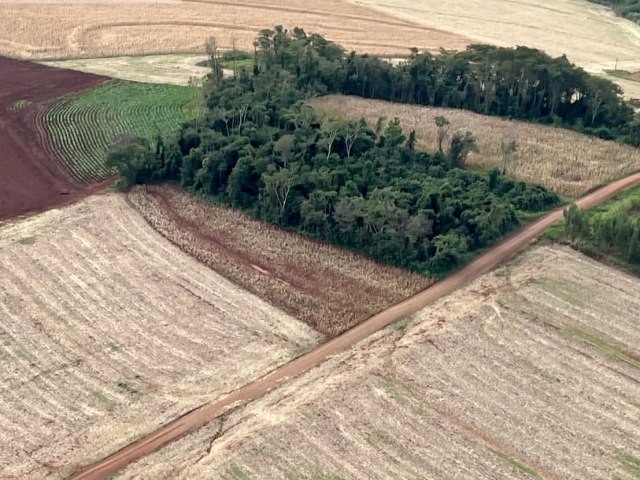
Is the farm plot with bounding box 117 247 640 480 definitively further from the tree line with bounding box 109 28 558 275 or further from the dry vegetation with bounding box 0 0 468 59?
the dry vegetation with bounding box 0 0 468 59

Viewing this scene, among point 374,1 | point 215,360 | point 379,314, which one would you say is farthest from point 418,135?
point 374,1

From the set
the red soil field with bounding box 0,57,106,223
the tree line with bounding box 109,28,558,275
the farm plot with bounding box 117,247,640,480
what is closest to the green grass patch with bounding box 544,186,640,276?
the tree line with bounding box 109,28,558,275

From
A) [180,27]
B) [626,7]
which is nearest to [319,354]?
[180,27]

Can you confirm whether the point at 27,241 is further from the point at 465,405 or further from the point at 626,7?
the point at 626,7

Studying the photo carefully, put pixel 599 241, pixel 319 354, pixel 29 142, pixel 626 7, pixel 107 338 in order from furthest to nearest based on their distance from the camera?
pixel 626 7 < pixel 29 142 < pixel 599 241 < pixel 107 338 < pixel 319 354

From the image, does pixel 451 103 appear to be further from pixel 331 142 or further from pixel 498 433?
pixel 498 433

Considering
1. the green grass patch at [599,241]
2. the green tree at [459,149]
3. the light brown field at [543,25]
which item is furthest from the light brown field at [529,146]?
the light brown field at [543,25]

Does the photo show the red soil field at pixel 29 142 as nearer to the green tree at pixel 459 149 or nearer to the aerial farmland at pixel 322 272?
the aerial farmland at pixel 322 272
